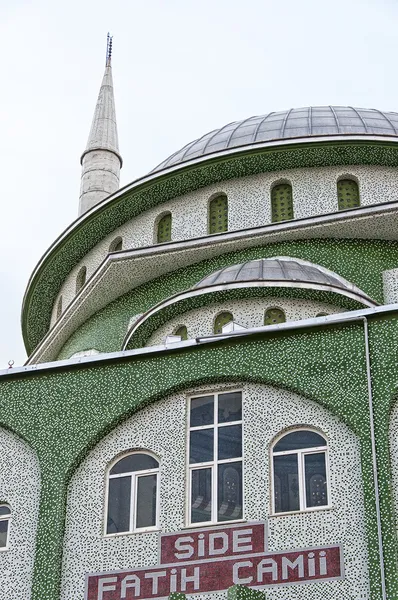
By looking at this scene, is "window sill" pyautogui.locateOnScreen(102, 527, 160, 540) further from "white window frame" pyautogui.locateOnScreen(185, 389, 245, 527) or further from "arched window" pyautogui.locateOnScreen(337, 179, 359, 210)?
"arched window" pyautogui.locateOnScreen(337, 179, 359, 210)

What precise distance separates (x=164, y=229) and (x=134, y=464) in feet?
27.5

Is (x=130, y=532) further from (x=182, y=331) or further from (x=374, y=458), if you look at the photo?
(x=182, y=331)

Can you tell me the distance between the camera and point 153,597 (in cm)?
1405

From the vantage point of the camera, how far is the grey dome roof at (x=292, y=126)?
24.0 meters

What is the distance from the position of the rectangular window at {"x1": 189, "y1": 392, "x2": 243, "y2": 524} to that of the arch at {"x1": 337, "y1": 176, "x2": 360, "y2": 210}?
7.47 m

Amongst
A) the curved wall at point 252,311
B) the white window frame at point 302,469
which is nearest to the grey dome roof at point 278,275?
the curved wall at point 252,311

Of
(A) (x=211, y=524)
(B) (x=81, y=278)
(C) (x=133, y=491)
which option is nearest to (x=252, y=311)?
(C) (x=133, y=491)

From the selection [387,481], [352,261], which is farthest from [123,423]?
[352,261]

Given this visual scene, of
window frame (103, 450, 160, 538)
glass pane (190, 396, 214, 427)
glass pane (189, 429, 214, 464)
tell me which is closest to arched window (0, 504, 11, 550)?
window frame (103, 450, 160, 538)

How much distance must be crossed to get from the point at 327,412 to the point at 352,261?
6440mm

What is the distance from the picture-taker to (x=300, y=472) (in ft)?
46.5

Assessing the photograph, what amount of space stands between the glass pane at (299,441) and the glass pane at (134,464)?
1.69 meters

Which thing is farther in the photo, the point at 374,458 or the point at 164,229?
the point at 164,229

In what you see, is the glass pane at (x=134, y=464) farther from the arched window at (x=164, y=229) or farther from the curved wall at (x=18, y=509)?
the arched window at (x=164, y=229)
